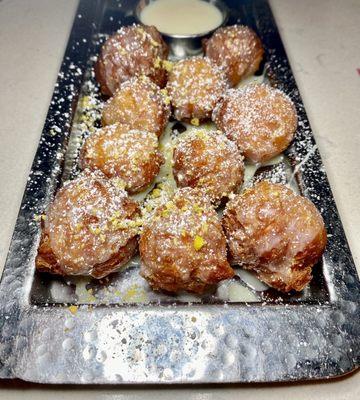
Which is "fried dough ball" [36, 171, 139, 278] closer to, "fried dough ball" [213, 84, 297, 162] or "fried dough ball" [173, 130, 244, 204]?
"fried dough ball" [173, 130, 244, 204]

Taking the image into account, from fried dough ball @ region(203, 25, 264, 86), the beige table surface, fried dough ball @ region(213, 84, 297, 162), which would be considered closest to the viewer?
the beige table surface

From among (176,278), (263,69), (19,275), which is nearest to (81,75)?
(263,69)

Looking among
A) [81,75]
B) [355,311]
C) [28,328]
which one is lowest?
[355,311]

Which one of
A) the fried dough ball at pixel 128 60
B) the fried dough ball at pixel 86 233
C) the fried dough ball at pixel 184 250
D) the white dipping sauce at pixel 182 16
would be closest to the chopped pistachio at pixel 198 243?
the fried dough ball at pixel 184 250

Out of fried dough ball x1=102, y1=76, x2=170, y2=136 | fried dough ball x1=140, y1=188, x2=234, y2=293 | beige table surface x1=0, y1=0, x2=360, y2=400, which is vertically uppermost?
fried dough ball x1=102, y1=76, x2=170, y2=136

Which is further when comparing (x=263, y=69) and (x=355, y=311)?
(x=263, y=69)

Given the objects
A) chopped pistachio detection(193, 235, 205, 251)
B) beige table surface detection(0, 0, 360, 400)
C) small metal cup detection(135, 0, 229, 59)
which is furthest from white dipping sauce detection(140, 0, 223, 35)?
chopped pistachio detection(193, 235, 205, 251)

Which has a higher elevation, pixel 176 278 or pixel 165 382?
pixel 176 278

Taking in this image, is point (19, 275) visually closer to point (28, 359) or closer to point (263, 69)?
point (28, 359)
